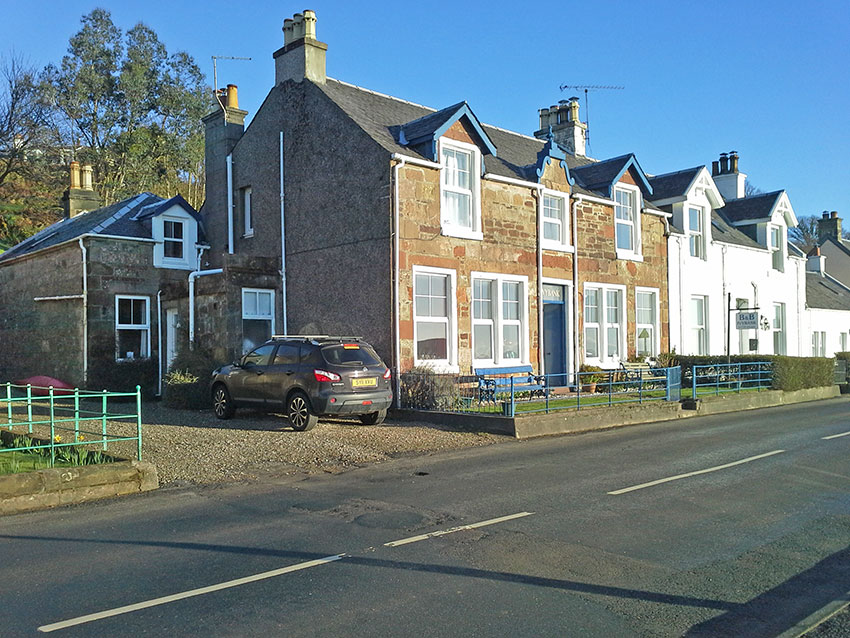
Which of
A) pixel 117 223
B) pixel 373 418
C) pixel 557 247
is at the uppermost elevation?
pixel 117 223

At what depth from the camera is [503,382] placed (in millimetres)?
19312

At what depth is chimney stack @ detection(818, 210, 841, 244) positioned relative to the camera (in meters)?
50.3

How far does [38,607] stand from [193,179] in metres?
42.1

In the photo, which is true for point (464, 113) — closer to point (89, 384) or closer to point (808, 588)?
point (89, 384)

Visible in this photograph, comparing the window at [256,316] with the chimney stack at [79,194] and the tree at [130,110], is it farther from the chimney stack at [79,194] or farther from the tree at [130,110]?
the tree at [130,110]

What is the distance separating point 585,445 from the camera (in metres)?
13.9

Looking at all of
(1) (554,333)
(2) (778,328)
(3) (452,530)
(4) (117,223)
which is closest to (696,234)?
(2) (778,328)

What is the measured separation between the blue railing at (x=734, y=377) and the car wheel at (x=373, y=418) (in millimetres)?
11183

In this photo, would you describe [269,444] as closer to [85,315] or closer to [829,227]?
[85,315]

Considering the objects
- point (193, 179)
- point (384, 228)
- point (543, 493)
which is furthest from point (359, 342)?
point (193, 179)

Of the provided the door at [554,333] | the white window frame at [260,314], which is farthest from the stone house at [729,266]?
the white window frame at [260,314]

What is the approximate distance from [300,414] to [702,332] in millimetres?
19212

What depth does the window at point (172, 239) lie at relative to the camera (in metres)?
23.0

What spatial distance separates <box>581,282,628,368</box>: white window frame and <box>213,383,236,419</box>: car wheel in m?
11.1
